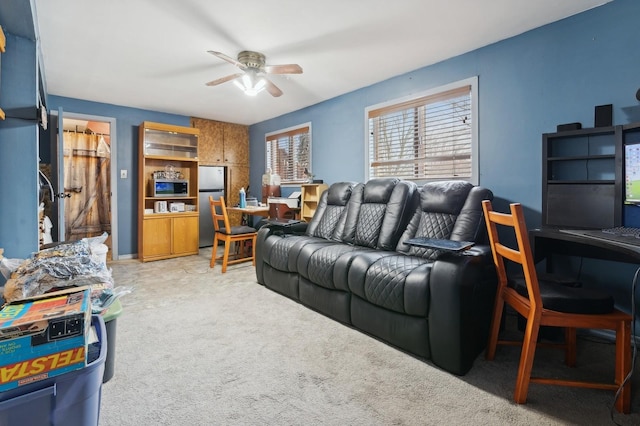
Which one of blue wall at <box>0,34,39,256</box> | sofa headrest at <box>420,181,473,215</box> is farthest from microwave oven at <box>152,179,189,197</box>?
sofa headrest at <box>420,181,473,215</box>

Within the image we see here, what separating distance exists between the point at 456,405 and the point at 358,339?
83 centimetres

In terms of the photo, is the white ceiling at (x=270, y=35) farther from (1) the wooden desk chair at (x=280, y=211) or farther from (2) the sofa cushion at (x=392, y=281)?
(2) the sofa cushion at (x=392, y=281)

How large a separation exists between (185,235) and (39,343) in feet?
15.1

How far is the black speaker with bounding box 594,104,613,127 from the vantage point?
223 centimetres

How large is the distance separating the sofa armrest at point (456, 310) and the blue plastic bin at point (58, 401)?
1.63 m

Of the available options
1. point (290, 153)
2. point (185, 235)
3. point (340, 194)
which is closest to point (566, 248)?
point (340, 194)

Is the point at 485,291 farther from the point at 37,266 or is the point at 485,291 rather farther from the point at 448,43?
the point at 37,266

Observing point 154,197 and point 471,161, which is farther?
point 154,197

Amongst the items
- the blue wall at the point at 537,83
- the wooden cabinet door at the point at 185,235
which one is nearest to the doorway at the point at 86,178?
the wooden cabinet door at the point at 185,235

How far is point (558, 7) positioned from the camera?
7.64ft

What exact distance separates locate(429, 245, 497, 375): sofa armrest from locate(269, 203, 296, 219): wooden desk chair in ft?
9.70

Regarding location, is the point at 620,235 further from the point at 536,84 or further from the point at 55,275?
the point at 55,275

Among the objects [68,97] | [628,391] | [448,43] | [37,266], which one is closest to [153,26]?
[37,266]

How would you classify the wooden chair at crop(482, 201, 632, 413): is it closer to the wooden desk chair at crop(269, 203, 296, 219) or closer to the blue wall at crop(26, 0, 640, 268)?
the blue wall at crop(26, 0, 640, 268)
